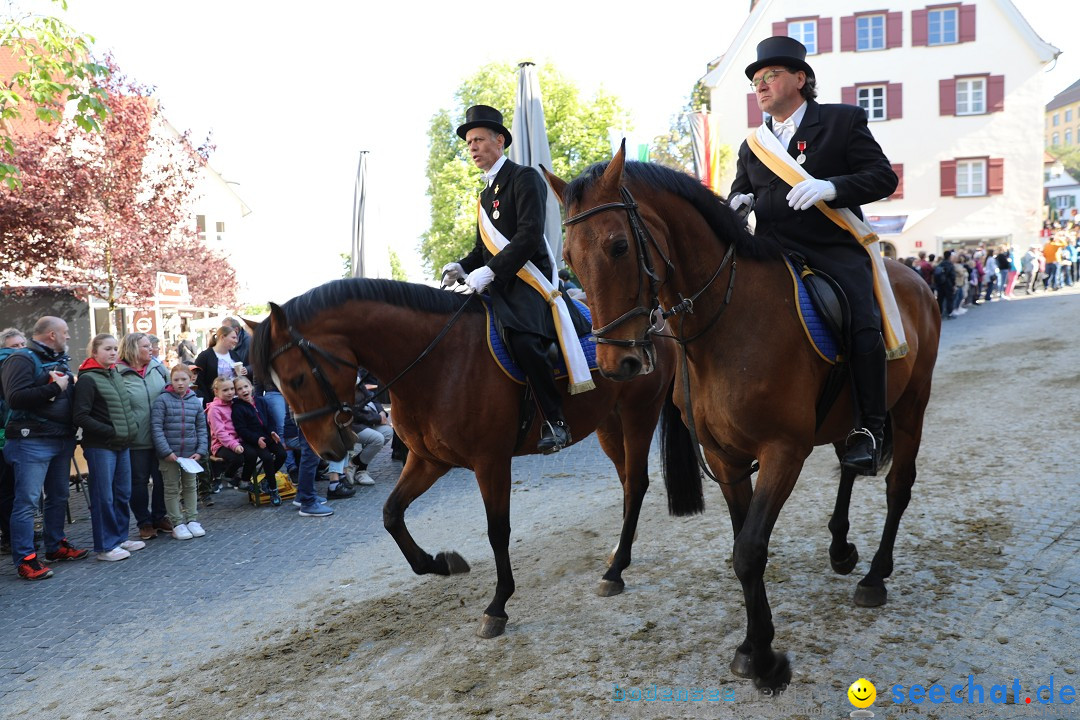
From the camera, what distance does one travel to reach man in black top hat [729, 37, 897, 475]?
13.0ft

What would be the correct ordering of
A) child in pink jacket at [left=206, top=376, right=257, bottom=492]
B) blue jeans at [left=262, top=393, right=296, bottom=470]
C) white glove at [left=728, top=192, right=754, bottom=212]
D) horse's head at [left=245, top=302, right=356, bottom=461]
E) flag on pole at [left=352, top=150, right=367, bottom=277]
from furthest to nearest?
1. flag on pole at [left=352, top=150, right=367, bottom=277]
2. blue jeans at [left=262, top=393, right=296, bottom=470]
3. child in pink jacket at [left=206, top=376, right=257, bottom=492]
4. horse's head at [left=245, top=302, right=356, bottom=461]
5. white glove at [left=728, top=192, right=754, bottom=212]

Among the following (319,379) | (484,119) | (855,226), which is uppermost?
(484,119)

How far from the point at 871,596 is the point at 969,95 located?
36642 millimetres

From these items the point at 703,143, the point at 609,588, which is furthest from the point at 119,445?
the point at 703,143

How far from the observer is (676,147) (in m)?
39.2

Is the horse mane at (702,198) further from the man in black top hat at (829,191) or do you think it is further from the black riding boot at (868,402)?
the black riding boot at (868,402)

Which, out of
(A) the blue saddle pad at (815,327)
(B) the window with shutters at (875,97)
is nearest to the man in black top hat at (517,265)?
(A) the blue saddle pad at (815,327)

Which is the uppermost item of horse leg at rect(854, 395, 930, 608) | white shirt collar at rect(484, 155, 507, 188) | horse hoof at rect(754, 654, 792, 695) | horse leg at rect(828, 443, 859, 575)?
white shirt collar at rect(484, 155, 507, 188)

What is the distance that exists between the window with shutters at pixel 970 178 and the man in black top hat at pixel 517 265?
34913 millimetres

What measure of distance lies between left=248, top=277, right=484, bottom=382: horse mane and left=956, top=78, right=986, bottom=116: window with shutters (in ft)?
119

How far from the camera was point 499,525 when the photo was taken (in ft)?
15.6

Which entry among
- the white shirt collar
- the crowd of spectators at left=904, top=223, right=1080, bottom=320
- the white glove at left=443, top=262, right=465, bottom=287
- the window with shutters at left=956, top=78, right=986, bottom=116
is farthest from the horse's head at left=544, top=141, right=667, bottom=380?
the window with shutters at left=956, top=78, right=986, bottom=116

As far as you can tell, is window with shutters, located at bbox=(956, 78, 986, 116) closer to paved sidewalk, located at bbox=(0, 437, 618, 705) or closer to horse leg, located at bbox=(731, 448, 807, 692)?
paved sidewalk, located at bbox=(0, 437, 618, 705)

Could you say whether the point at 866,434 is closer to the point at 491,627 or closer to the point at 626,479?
the point at 626,479
